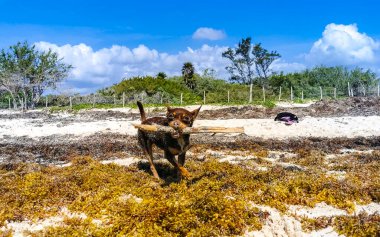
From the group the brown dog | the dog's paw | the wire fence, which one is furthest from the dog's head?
the wire fence

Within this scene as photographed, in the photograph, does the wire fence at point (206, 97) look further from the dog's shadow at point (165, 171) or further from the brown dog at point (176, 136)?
the brown dog at point (176, 136)

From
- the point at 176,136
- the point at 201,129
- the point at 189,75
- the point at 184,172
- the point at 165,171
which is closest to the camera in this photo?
the point at 201,129

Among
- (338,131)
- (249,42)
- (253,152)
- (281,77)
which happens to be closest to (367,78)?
(281,77)

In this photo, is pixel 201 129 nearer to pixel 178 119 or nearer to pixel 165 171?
pixel 178 119

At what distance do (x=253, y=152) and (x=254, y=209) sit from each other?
7.26 meters

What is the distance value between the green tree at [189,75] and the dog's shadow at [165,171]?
161 feet

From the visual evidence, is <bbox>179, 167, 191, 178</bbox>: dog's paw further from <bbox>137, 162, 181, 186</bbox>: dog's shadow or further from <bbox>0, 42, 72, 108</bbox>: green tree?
<bbox>0, 42, 72, 108</bbox>: green tree

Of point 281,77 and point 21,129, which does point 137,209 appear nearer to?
point 21,129

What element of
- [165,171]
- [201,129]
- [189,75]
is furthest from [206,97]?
[201,129]

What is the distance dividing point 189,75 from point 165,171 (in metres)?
50.8

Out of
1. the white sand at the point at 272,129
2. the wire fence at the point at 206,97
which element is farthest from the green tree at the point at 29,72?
the white sand at the point at 272,129

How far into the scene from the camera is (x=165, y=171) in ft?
33.9

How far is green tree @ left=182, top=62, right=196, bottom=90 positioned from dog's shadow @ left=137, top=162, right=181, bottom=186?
1930 inches

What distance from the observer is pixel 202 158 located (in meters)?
12.8
